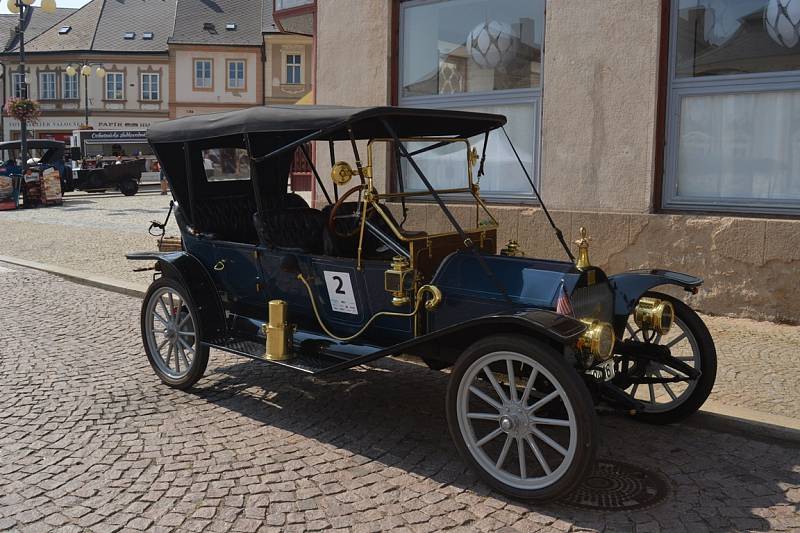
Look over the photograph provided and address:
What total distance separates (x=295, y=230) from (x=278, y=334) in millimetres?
791

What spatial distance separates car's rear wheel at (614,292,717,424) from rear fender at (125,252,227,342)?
2.60m

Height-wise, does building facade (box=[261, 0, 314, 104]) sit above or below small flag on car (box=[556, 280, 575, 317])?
above

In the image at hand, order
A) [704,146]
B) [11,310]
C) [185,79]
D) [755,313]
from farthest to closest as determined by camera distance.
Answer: [185,79] → [11,310] → [704,146] → [755,313]

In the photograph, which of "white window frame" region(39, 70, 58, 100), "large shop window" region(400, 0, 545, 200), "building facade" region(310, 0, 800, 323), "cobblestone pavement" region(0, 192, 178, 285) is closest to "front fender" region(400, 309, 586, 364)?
"building facade" region(310, 0, 800, 323)

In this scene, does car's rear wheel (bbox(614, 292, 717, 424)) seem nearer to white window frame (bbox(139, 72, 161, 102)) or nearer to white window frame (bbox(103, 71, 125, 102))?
white window frame (bbox(139, 72, 161, 102))

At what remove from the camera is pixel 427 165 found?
32.4 feet

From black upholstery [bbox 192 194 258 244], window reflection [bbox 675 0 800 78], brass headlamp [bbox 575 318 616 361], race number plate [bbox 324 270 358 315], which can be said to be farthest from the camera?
window reflection [bbox 675 0 800 78]

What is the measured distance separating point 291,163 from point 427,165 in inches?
151

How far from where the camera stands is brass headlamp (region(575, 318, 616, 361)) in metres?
3.78

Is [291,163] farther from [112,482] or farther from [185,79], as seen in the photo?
[185,79]

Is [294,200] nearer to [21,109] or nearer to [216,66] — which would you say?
[21,109]

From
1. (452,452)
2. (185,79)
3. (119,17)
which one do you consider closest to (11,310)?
(452,452)

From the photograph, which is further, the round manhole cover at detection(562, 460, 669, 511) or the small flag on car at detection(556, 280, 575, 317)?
the small flag on car at detection(556, 280, 575, 317)

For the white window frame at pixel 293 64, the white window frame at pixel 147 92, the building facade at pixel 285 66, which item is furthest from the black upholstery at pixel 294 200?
the white window frame at pixel 147 92
